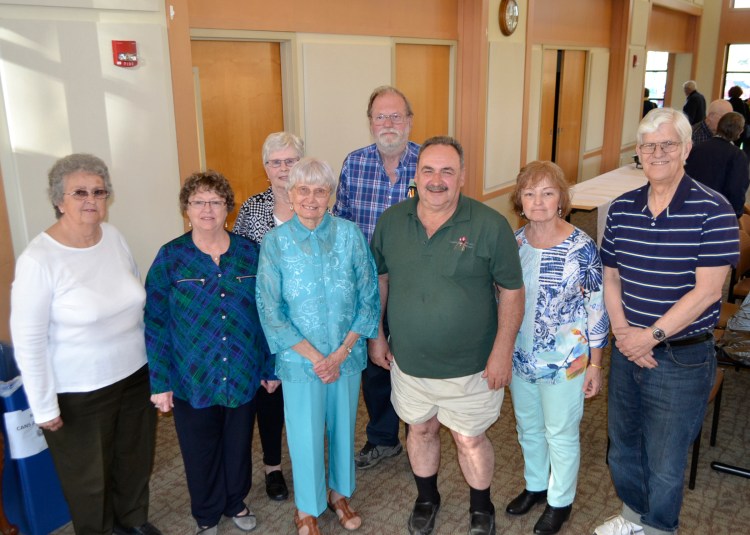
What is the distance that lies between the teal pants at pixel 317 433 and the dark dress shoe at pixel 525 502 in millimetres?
725

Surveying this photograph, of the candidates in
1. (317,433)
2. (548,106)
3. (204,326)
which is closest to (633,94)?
(548,106)

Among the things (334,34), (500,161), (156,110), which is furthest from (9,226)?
→ (500,161)

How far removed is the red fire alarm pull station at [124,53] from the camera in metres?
3.41

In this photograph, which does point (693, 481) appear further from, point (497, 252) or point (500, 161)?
point (500, 161)

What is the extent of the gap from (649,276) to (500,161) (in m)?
5.17

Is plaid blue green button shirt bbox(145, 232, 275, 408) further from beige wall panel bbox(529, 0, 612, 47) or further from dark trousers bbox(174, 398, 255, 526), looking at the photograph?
beige wall panel bbox(529, 0, 612, 47)

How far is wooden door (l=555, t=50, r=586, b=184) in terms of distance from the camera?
8922 millimetres

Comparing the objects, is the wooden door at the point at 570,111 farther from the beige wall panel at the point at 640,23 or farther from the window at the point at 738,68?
the window at the point at 738,68

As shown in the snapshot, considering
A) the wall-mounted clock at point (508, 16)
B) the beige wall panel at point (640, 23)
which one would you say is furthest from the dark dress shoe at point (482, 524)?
the beige wall panel at point (640, 23)

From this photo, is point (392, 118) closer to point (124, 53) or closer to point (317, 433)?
point (317, 433)

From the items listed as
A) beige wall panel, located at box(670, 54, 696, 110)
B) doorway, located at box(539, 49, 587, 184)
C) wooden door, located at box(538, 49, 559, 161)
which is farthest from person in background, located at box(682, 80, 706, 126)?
wooden door, located at box(538, 49, 559, 161)

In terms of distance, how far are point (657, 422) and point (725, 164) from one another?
348cm

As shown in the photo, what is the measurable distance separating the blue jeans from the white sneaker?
0.08m

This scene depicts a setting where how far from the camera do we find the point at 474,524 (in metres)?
2.59
